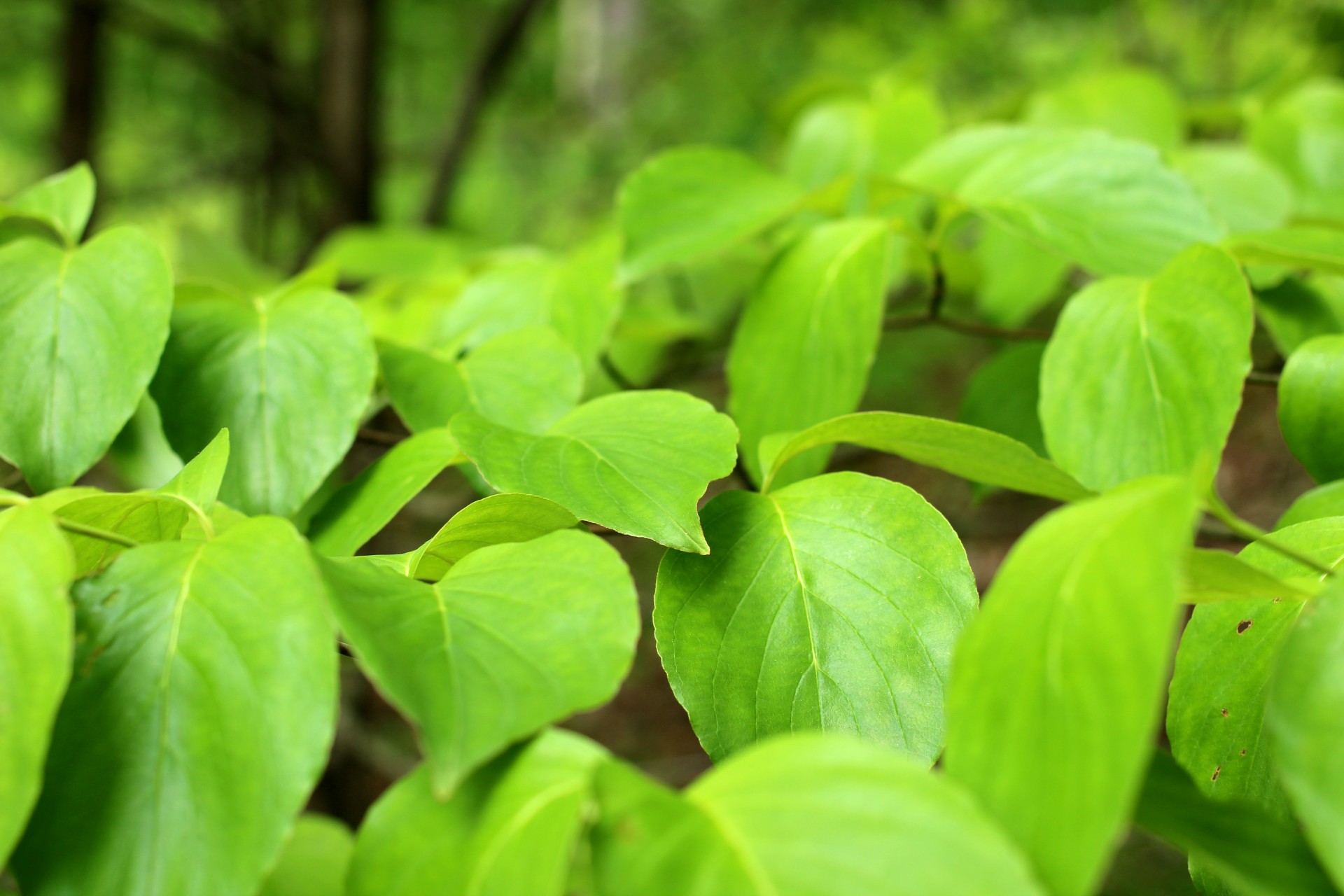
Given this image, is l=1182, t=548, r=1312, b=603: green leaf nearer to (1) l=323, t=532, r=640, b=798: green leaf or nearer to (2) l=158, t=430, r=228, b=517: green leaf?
(1) l=323, t=532, r=640, b=798: green leaf

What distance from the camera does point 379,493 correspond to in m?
0.35

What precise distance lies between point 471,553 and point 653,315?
1.54 ft

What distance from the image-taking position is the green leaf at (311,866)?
442 mm

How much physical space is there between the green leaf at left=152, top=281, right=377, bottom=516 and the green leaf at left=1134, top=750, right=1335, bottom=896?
0.31m

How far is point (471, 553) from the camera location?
11.4 inches

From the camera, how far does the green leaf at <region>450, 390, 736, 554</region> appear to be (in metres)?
0.29

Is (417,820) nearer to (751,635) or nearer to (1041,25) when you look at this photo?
(751,635)

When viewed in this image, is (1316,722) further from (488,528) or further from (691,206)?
(691,206)

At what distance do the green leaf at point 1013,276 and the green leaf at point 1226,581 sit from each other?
375 mm

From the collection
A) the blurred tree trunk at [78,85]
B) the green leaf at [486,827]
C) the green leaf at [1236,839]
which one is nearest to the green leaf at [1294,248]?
the green leaf at [1236,839]

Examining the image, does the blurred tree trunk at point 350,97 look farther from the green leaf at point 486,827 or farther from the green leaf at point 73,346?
the green leaf at point 486,827

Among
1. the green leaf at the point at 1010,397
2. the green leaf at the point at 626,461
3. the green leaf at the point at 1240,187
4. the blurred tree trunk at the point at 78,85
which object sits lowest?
the blurred tree trunk at the point at 78,85

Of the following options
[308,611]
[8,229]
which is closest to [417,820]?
[308,611]

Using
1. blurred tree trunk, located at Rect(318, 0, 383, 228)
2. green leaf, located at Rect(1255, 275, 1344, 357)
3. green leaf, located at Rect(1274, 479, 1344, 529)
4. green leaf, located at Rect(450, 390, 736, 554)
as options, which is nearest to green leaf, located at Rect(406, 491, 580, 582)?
green leaf, located at Rect(450, 390, 736, 554)
